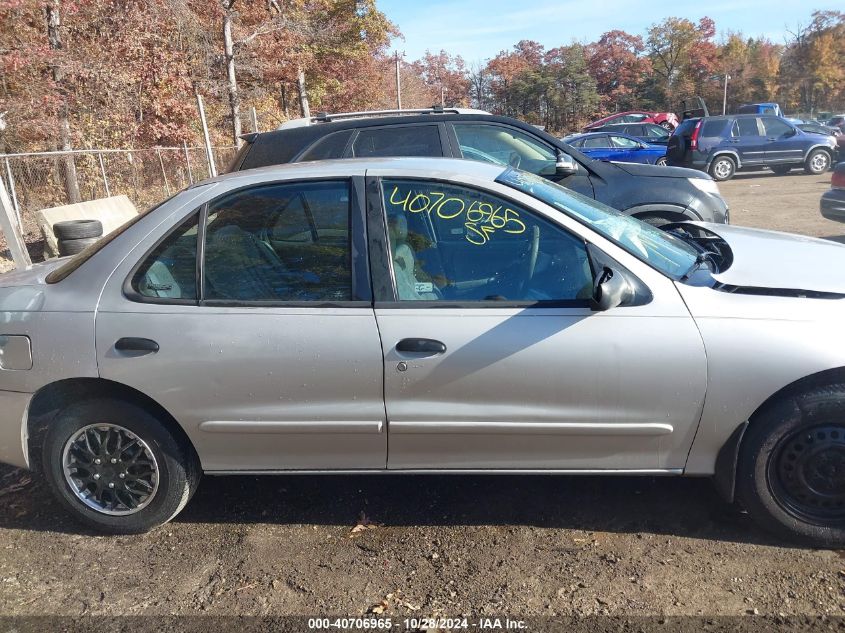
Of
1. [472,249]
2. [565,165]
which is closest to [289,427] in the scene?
[472,249]

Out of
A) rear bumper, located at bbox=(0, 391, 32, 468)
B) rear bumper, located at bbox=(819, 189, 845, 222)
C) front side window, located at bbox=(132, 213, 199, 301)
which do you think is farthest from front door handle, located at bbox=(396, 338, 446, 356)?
rear bumper, located at bbox=(819, 189, 845, 222)

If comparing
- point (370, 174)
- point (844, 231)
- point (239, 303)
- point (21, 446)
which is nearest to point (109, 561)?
point (21, 446)

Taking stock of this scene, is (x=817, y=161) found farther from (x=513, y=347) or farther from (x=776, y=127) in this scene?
(x=513, y=347)

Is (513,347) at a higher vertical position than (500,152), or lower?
lower

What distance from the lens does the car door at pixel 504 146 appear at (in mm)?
6023

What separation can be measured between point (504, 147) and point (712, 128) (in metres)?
14.9

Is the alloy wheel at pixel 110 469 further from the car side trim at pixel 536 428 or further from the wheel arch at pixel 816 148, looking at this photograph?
the wheel arch at pixel 816 148

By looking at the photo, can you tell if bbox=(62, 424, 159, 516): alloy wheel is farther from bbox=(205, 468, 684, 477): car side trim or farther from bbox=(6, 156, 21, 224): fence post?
bbox=(6, 156, 21, 224): fence post

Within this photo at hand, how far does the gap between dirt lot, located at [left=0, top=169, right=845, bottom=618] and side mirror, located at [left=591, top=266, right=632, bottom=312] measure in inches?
43.7

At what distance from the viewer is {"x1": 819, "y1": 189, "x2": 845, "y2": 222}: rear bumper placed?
868 cm

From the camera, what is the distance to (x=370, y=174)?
125 inches

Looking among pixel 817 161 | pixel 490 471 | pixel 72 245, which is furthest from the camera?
pixel 817 161

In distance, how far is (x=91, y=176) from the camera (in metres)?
14.8

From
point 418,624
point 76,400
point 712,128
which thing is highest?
point 712,128
